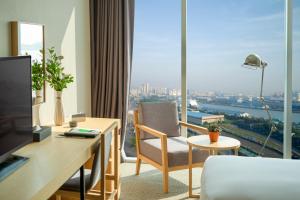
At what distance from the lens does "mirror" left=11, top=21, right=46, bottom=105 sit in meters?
2.83

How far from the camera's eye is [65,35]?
385cm

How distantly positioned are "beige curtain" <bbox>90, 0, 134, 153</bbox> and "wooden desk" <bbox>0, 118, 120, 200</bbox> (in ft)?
5.51

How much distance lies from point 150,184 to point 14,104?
2196 mm

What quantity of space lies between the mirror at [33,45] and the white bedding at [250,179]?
156 centimetres

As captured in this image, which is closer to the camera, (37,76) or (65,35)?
(37,76)

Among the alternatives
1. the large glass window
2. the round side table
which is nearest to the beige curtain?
the large glass window

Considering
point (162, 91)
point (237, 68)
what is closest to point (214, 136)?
point (237, 68)

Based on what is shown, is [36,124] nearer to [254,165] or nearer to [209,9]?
[254,165]

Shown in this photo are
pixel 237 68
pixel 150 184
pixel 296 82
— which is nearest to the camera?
pixel 150 184

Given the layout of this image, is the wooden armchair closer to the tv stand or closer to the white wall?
the white wall

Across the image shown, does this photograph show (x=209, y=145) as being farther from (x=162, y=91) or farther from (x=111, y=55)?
(x=111, y=55)

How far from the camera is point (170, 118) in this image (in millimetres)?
4277

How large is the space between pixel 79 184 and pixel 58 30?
1762 mm

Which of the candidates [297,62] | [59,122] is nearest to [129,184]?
[59,122]
